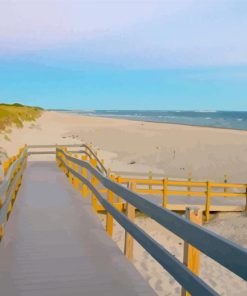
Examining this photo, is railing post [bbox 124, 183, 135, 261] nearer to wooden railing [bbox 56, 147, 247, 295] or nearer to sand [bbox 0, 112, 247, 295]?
wooden railing [bbox 56, 147, 247, 295]

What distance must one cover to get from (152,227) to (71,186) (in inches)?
112

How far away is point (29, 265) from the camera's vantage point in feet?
18.6

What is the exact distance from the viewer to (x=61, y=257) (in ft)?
19.7

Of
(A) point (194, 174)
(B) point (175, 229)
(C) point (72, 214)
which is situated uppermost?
(B) point (175, 229)

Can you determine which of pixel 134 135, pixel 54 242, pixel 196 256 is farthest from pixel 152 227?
pixel 134 135

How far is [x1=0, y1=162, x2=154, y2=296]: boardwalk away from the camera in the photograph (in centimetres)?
486

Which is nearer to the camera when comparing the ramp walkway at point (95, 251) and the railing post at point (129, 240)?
the ramp walkway at point (95, 251)

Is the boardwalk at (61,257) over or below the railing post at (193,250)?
below

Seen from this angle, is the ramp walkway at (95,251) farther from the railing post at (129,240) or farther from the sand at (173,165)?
the sand at (173,165)

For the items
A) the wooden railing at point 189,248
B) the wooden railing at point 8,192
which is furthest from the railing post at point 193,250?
the wooden railing at point 8,192

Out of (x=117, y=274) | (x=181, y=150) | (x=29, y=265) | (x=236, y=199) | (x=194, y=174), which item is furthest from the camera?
(x=181, y=150)

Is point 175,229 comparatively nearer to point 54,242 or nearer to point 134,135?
point 54,242

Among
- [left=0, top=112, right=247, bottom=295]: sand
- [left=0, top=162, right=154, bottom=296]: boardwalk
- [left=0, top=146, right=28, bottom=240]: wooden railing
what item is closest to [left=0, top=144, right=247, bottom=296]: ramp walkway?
[left=0, top=162, right=154, bottom=296]: boardwalk

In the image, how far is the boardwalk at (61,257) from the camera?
15.9ft
